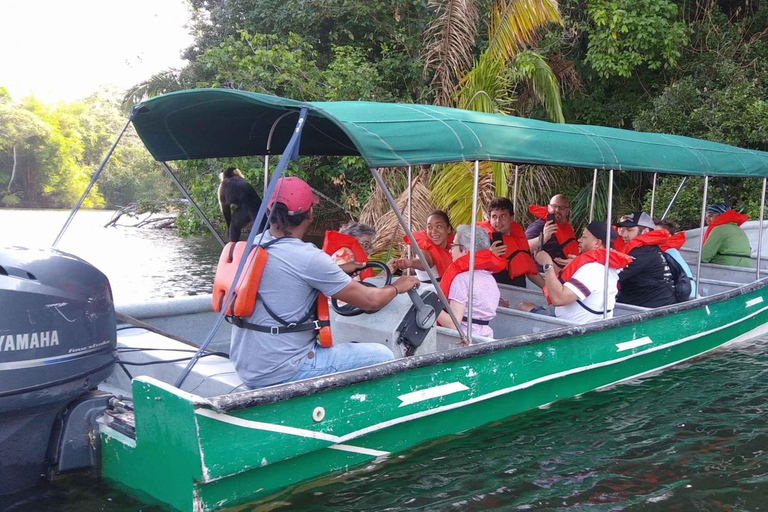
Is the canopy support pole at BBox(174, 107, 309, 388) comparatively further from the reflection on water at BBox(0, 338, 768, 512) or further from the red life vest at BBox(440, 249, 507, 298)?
the red life vest at BBox(440, 249, 507, 298)

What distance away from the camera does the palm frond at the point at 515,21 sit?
1041 cm

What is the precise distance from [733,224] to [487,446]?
17.7 ft

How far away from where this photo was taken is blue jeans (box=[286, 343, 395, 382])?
3916mm

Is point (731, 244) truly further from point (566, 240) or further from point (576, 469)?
point (576, 469)

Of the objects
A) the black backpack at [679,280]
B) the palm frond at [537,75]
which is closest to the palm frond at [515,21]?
the palm frond at [537,75]

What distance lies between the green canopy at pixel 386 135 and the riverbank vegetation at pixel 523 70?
3.44 metres

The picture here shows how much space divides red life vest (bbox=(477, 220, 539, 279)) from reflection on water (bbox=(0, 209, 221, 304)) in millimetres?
4841

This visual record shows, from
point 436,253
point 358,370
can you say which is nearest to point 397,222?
point 436,253

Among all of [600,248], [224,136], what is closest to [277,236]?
[224,136]

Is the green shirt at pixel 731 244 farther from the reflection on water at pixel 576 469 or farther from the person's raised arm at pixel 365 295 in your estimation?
the person's raised arm at pixel 365 295

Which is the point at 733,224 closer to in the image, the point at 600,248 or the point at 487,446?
the point at 600,248

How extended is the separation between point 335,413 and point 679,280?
4.11m

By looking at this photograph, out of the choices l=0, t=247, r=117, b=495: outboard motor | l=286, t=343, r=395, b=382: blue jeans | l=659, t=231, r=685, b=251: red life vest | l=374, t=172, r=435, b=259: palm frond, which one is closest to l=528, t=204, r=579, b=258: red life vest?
l=659, t=231, r=685, b=251: red life vest

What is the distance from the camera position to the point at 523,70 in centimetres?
1114
